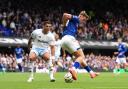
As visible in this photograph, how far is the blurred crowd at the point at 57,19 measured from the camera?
43594 mm

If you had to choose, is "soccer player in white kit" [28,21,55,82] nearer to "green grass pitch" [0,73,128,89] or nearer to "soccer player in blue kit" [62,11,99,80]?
"green grass pitch" [0,73,128,89]

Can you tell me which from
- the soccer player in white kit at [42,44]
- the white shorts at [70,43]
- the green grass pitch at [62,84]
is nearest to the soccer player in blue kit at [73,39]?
the white shorts at [70,43]

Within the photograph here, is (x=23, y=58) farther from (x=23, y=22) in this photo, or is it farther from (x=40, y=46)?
(x=40, y=46)

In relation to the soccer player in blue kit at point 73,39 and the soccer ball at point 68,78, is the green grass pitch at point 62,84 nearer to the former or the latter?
the soccer ball at point 68,78

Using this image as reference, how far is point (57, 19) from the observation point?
153ft

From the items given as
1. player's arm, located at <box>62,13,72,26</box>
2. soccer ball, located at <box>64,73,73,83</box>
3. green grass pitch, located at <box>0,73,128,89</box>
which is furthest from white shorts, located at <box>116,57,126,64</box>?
player's arm, located at <box>62,13,72,26</box>

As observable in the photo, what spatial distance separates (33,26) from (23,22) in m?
0.86

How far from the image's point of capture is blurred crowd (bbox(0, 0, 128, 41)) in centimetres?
4359

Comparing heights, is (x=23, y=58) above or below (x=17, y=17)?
below

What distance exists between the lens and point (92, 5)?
5156 cm

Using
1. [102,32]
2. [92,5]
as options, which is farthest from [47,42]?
[92,5]

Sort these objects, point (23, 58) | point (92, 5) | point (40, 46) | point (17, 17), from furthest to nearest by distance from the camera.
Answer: point (92, 5)
point (17, 17)
point (23, 58)
point (40, 46)

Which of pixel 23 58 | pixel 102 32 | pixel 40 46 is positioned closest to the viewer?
pixel 40 46

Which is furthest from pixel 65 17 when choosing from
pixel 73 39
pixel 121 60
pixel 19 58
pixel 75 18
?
pixel 19 58
